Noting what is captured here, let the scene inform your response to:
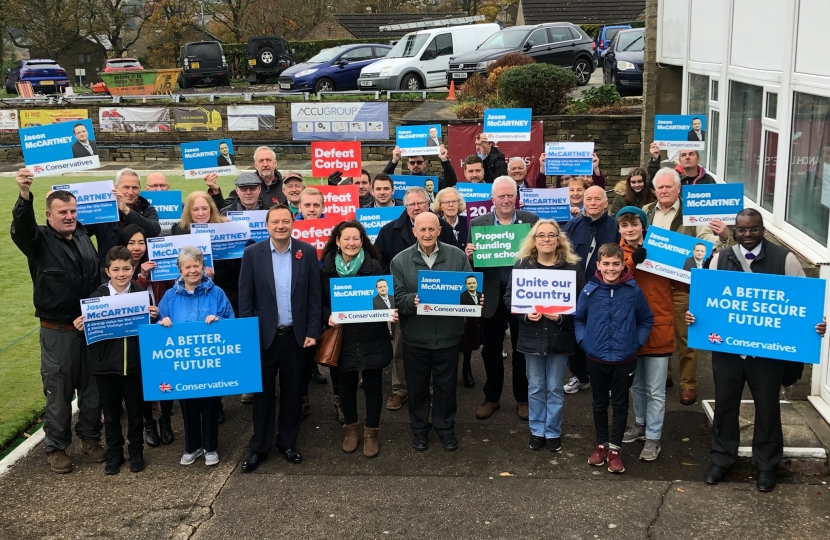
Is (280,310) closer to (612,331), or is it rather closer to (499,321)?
(499,321)

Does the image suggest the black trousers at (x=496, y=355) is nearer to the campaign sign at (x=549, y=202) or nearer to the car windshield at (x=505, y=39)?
the campaign sign at (x=549, y=202)

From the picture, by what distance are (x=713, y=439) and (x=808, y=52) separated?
3722 mm

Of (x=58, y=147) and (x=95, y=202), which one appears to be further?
(x=58, y=147)

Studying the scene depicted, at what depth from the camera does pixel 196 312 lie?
6.84m

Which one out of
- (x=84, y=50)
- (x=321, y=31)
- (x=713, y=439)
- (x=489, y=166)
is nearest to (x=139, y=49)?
(x=84, y=50)

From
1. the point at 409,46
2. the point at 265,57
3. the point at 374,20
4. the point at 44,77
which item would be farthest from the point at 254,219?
the point at 374,20

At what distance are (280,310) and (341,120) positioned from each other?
63.7 feet

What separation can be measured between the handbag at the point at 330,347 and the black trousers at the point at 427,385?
1.87ft

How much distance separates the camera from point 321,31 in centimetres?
5741

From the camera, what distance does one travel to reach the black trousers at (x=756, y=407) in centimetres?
627

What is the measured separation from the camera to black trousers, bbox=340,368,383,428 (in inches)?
283

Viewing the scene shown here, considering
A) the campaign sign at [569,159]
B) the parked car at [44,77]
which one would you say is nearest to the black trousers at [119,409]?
the campaign sign at [569,159]

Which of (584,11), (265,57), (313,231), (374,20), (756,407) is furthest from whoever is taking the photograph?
(374,20)

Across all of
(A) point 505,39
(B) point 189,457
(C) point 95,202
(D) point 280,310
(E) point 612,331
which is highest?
(A) point 505,39
